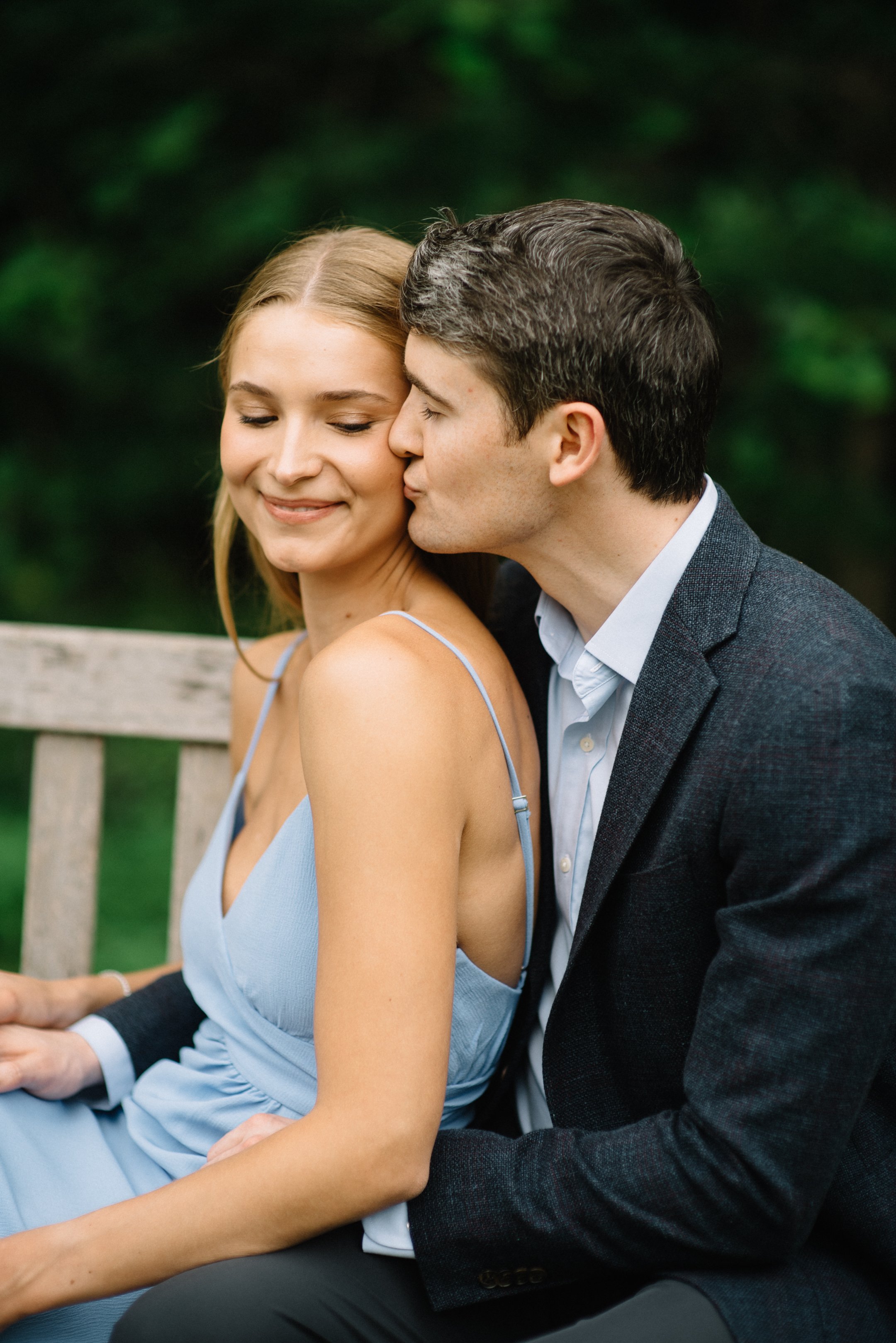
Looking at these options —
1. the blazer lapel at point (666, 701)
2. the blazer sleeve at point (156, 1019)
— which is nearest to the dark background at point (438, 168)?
the blazer sleeve at point (156, 1019)

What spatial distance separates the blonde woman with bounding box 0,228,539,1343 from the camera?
151 cm

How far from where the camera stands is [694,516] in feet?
5.86

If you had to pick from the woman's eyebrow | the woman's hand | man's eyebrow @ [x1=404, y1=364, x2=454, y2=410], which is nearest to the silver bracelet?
the woman's hand

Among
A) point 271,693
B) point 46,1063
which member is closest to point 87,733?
point 271,693

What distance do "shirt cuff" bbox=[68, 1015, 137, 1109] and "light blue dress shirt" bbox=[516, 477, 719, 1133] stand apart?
71 cm

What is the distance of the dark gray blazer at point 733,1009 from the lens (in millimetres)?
1418

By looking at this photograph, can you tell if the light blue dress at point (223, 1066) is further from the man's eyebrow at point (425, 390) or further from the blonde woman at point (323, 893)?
the man's eyebrow at point (425, 390)

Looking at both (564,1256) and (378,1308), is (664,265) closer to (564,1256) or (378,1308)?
(564,1256)

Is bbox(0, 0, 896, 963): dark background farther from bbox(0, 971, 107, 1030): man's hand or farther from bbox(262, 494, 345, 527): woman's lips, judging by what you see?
bbox(262, 494, 345, 527): woman's lips

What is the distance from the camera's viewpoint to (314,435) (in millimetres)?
1846

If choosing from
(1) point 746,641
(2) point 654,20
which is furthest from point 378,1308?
(2) point 654,20

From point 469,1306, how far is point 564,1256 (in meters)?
0.23

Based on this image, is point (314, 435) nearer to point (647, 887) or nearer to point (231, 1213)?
point (647, 887)

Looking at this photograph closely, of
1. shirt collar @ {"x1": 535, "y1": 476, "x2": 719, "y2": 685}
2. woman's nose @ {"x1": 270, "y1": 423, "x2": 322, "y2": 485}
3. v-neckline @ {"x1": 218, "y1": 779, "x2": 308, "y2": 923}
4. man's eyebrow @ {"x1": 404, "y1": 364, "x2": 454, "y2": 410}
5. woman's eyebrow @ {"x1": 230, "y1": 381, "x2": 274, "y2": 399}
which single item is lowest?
v-neckline @ {"x1": 218, "y1": 779, "x2": 308, "y2": 923}
